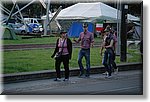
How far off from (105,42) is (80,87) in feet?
7.24

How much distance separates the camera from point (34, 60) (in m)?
11.4

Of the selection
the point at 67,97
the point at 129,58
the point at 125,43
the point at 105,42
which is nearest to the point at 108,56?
the point at 105,42

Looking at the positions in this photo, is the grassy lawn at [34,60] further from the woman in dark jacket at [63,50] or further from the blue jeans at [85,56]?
the woman in dark jacket at [63,50]

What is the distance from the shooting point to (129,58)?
42.1ft

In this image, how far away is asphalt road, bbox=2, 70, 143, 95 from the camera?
320 inches

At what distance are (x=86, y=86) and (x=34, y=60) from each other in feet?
7.39

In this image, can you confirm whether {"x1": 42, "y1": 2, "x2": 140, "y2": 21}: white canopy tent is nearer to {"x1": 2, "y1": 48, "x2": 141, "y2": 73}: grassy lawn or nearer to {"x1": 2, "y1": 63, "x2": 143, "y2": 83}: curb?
{"x1": 2, "y1": 48, "x2": 141, "y2": 73}: grassy lawn

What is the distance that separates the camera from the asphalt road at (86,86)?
813 centimetres

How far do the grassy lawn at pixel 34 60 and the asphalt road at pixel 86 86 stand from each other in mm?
401

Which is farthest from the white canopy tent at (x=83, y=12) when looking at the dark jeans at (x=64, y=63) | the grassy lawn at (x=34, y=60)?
the dark jeans at (x=64, y=63)

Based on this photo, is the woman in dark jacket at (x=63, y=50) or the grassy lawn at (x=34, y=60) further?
the woman in dark jacket at (x=63, y=50)

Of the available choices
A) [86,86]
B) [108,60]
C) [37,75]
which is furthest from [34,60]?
[86,86]

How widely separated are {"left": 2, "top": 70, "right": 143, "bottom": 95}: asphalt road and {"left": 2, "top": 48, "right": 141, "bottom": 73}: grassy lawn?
40cm

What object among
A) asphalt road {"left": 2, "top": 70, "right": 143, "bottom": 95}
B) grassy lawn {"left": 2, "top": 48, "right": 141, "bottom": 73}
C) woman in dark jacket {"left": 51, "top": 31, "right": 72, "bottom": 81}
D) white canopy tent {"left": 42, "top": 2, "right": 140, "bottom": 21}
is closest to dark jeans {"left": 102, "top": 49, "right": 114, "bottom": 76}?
asphalt road {"left": 2, "top": 70, "right": 143, "bottom": 95}
